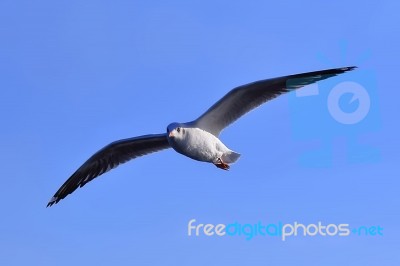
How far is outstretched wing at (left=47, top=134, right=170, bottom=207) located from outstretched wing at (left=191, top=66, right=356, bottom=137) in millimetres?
1020

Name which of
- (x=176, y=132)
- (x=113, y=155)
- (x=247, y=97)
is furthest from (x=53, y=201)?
(x=247, y=97)

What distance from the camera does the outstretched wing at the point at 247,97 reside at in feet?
31.4

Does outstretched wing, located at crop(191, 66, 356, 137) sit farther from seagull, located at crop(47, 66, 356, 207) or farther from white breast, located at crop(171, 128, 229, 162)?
white breast, located at crop(171, 128, 229, 162)

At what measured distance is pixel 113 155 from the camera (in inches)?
451

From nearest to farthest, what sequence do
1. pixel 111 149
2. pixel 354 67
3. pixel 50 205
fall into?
pixel 354 67 < pixel 111 149 < pixel 50 205

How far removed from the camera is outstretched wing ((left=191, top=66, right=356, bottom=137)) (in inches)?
377

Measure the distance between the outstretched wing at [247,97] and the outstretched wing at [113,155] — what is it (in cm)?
102

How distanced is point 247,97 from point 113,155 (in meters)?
2.86

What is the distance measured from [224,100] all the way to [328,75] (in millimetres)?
1523

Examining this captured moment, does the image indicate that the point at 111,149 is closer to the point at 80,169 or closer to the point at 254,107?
the point at 80,169

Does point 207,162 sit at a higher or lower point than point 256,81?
lower

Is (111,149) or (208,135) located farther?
(111,149)

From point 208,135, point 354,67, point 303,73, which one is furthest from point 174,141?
point 354,67

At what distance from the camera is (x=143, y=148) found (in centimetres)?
1129
